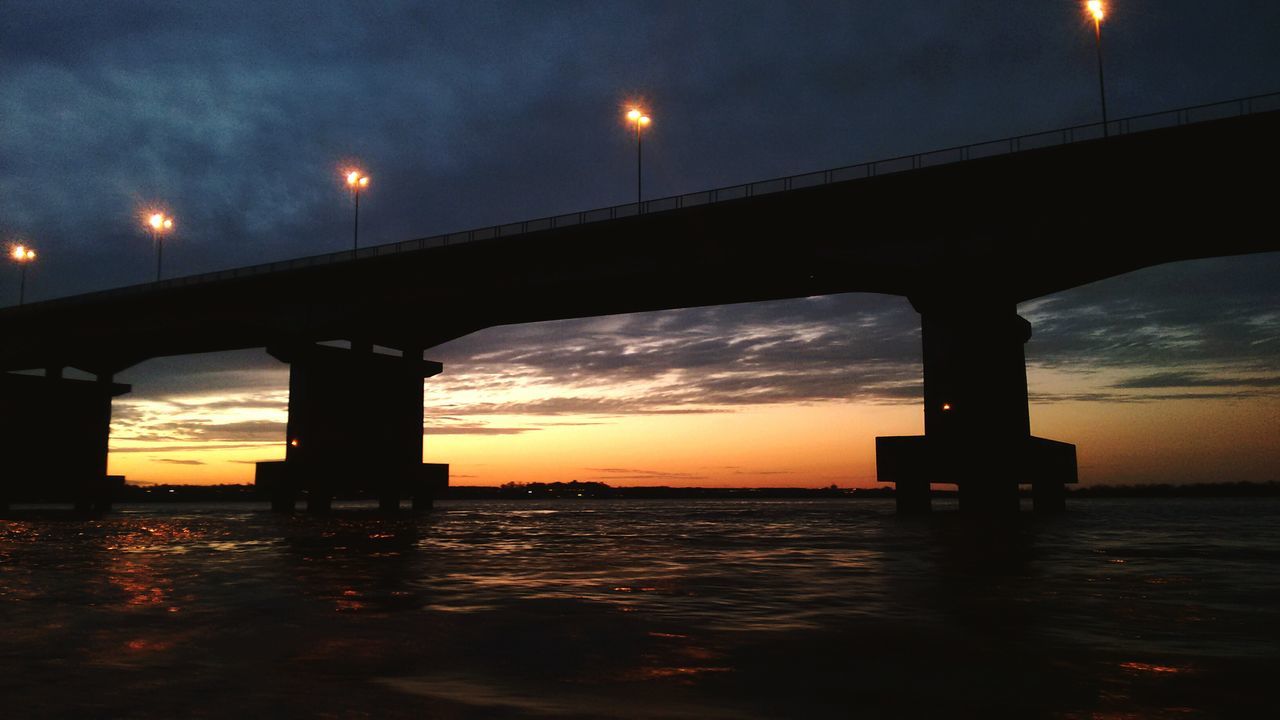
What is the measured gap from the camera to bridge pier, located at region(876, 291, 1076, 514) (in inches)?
1704

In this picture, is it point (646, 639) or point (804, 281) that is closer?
point (646, 639)

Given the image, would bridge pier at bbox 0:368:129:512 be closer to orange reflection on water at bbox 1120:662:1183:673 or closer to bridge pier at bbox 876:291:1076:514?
bridge pier at bbox 876:291:1076:514

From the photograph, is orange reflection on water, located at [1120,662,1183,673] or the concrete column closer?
orange reflection on water, located at [1120,662,1183,673]

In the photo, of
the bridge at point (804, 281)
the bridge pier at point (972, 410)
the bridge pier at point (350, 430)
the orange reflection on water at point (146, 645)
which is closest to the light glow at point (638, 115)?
the bridge at point (804, 281)

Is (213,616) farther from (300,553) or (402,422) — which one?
(402,422)

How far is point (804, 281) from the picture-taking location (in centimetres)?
5394

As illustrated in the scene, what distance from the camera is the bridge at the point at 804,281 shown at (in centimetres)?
4197

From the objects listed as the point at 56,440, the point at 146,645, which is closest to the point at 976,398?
the point at 146,645

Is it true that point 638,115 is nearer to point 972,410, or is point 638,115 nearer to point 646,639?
point 972,410

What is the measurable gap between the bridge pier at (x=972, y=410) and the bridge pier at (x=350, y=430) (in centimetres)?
3905

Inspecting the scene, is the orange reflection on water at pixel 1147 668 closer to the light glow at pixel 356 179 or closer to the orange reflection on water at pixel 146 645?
the orange reflection on water at pixel 146 645

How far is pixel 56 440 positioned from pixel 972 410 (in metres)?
75.6

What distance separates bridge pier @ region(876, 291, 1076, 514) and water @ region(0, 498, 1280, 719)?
23254 mm

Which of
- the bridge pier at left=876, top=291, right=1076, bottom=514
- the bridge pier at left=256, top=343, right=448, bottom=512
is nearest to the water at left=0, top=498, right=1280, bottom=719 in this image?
the bridge pier at left=876, top=291, right=1076, bottom=514
